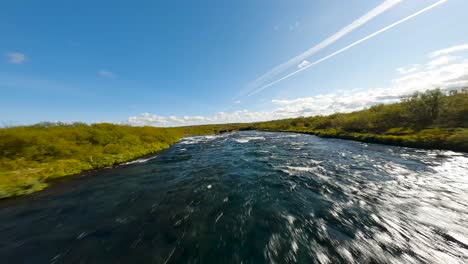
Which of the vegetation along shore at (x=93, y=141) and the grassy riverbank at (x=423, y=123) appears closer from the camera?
the vegetation along shore at (x=93, y=141)

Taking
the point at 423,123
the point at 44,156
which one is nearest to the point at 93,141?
the point at 44,156

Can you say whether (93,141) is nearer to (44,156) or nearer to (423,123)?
(44,156)

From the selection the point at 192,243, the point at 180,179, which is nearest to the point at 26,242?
the point at 192,243

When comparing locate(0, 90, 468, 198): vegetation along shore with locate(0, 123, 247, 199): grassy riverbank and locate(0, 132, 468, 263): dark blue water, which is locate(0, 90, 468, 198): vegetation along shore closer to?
locate(0, 123, 247, 199): grassy riverbank

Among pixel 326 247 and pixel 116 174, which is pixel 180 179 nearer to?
pixel 116 174

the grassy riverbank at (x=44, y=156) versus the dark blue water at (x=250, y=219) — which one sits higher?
the grassy riverbank at (x=44, y=156)

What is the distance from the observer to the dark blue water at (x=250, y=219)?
5.11 metres

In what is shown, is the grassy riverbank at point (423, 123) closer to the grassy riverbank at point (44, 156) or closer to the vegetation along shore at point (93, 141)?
the vegetation along shore at point (93, 141)

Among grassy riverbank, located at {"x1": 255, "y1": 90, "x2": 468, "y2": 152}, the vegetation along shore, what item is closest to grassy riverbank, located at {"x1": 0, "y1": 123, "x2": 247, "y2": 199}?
the vegetation along shore

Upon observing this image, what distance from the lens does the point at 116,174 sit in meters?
13.6

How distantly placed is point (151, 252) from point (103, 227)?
3.20 meters

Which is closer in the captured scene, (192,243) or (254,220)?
(192,243)

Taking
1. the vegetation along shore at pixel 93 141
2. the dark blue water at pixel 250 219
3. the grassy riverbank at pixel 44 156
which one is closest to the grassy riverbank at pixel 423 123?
the vegetation along shore at pixel 93 141

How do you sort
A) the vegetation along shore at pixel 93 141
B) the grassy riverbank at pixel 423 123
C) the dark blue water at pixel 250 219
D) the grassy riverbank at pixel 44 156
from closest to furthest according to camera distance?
the dark blue water at pixel 250 219
the grassy riverbank at pixel 44 156
the vegetation along shore at pixel 93 141
the grassy riverbank at pixel 423 123
